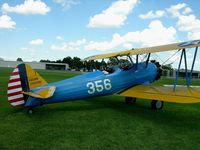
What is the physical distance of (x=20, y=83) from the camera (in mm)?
7293

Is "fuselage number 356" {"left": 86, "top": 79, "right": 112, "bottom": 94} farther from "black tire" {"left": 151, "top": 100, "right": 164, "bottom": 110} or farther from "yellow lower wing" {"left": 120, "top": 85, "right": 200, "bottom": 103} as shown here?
"black tire" {"left": 151, "top": 100, "right": 164, "bottom": 110}

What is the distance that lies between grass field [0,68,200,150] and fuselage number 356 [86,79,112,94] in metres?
0.69

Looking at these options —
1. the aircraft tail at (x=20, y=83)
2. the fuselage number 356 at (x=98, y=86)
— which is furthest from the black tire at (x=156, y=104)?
the aircraft tail at (x=20, y=83)

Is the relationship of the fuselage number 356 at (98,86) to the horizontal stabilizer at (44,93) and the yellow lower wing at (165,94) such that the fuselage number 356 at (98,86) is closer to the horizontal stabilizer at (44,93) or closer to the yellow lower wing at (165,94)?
the yellow lower wing at (165,94)

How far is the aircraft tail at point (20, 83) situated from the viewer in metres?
7.18

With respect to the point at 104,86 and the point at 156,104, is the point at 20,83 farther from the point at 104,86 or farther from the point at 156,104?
the point at 156,104

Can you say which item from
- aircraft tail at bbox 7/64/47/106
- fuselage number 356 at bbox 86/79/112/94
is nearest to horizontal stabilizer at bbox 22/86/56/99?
aircraft tail at bbox 7/64/47/106

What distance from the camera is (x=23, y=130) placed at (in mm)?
5773

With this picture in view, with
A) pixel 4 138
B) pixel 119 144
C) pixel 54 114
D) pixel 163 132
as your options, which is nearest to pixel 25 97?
pixel 54 114

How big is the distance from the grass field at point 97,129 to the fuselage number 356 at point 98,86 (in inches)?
27.3

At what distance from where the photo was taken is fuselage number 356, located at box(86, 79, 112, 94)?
8.27m

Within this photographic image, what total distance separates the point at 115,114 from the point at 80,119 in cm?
136

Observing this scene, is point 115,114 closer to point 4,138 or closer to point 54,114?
point 54,114

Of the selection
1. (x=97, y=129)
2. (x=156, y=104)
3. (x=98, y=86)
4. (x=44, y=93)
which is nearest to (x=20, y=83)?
(x=44, y=93)
